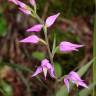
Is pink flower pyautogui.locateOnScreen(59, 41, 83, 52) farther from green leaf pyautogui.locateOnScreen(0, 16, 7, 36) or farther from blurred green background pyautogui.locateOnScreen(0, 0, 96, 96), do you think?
green leaf pyautogui.locateOnScreen(0, 16, 7, 36)

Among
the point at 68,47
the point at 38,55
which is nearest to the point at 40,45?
the point at 38,55

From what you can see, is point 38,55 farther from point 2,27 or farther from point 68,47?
point 68,47

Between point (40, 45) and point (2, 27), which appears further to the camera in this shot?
point (40, 45)

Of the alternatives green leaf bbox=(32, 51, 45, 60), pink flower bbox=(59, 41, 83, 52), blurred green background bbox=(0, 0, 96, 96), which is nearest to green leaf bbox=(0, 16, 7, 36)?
blurred green background bbox=(0, 0, 96, 96)

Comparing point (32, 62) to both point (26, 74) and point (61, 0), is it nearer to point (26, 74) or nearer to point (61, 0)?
point (26, 74)

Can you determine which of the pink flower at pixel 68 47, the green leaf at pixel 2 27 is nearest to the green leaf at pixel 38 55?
the green leaf at pixel 2 27

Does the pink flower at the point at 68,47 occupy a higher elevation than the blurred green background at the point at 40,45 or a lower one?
higher

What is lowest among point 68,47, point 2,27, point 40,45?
point 40,45

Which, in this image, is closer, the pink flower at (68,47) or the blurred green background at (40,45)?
the pink flower at (68,47)

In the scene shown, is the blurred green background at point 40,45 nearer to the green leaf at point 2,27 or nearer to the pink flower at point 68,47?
the green leaf at point 2,27

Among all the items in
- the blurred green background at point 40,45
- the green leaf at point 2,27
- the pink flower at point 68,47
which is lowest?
the blurred green background at point 40,45

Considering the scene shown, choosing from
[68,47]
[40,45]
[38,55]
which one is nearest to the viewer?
[68,47]

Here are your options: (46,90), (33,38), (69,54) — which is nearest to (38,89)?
(46,90)

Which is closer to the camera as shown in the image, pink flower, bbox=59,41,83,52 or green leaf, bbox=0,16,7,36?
pink flower, bbox=59,41,83,52
